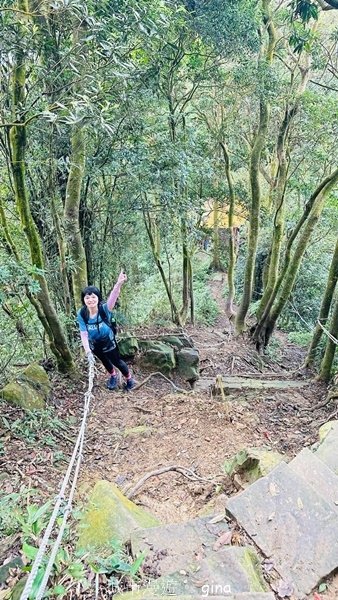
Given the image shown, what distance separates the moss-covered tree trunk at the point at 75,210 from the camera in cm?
646

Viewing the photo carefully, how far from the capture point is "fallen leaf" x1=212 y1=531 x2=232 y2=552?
2.36 meters

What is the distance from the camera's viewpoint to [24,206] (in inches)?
198

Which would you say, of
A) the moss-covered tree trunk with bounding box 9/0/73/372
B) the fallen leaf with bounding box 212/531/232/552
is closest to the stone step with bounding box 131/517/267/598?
the fallen leaf with bounding box 212/531/232/552

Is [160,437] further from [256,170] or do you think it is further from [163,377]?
[256,170]

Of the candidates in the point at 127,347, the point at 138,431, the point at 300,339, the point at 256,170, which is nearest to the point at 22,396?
the point at 138,431

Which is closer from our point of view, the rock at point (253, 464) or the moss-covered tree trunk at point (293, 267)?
the rock at point (253, 464)

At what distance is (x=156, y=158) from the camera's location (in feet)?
25.8

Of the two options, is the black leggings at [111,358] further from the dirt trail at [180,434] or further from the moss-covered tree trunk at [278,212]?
the moss-covered tree trunk at [278,212]

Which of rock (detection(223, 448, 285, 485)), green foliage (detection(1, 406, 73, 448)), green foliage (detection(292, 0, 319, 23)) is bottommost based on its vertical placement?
green foliage (detection(1, 406, 73, 448))

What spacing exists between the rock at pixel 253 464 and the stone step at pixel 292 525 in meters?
0.35

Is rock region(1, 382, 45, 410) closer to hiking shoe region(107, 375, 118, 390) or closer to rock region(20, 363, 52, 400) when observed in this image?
rock region(20, 363, 52, 400)

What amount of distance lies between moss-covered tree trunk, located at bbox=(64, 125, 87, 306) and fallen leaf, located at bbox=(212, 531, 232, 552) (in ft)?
16.7

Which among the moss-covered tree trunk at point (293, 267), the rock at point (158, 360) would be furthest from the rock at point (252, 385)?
the moss-covered tree trunk at point (293, 267)

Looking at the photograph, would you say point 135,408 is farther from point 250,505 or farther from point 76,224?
point 250,505
